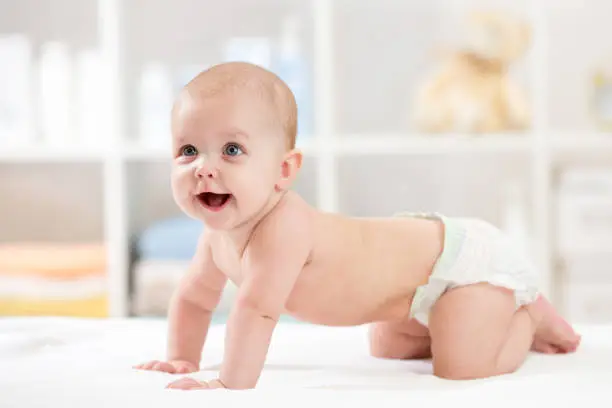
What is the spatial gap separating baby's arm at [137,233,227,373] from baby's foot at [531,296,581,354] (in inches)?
15.8

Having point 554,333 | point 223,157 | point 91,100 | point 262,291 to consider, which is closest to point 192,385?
point 262,291

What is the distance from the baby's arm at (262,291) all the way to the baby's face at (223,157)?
0.04 m

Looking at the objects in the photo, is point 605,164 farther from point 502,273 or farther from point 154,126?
point 502,273

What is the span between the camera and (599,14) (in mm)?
2574

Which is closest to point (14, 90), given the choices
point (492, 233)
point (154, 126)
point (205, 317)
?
point (154, 126)

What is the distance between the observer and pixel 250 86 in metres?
0.81

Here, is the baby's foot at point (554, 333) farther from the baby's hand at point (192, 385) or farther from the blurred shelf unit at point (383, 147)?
the blurred shelf unit at point (383, 147)

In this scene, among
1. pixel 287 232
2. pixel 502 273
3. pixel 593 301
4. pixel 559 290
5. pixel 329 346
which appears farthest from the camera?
pixel 559 290

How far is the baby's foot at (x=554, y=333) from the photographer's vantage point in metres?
1.03

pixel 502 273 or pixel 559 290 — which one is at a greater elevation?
pixel 502 273

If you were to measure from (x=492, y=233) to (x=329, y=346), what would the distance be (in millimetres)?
262

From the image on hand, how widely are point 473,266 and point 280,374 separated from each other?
25 cm

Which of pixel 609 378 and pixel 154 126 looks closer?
pixel 609 378


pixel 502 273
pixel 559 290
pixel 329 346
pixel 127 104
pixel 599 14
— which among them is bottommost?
pixel 559 290
